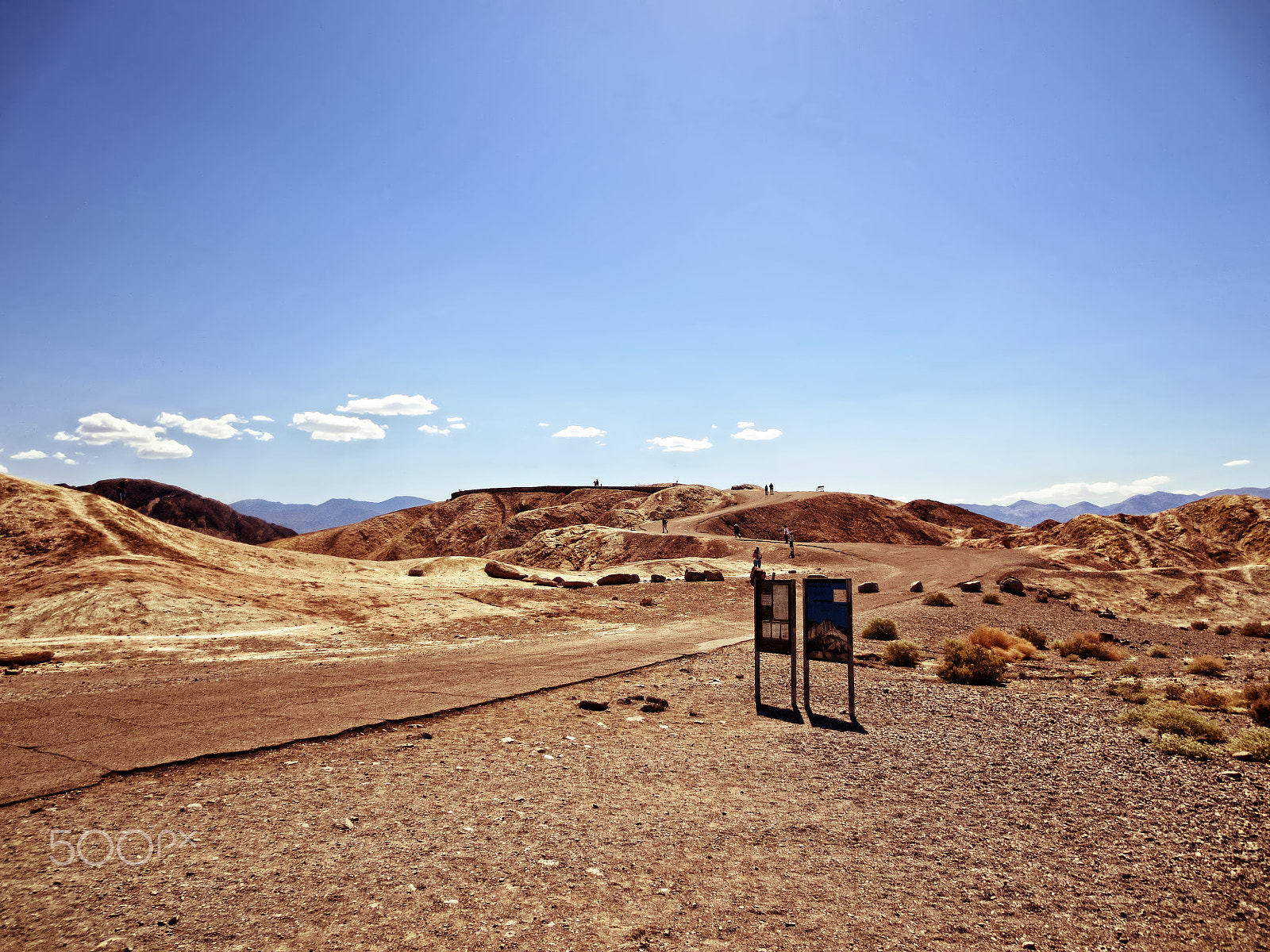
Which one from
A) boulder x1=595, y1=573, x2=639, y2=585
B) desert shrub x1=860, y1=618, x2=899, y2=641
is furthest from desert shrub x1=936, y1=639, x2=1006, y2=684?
boulder x1=595, y1=573, x2=639, y2=585

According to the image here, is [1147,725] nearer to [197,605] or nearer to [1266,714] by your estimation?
[1266,714]

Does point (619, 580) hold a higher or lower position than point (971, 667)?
higher

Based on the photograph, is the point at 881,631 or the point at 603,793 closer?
the point at 603,793

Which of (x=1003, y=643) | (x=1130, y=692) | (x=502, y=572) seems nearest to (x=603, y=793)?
(x=1130, y=692)

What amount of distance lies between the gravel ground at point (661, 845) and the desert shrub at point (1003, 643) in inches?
366

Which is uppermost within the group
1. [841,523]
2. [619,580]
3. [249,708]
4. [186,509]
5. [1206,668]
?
[186,509]

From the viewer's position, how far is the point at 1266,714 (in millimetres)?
10070

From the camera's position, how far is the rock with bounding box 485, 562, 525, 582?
3716cm

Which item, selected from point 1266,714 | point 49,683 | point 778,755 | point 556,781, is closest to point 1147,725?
point 1266,714

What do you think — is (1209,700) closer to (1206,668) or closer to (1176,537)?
(1206,668)

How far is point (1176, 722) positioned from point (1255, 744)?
114 centimetres

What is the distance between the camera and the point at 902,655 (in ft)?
51.5

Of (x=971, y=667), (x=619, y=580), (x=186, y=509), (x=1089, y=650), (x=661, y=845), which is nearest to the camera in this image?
(x=661, y=845)

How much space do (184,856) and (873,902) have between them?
5.32 m
